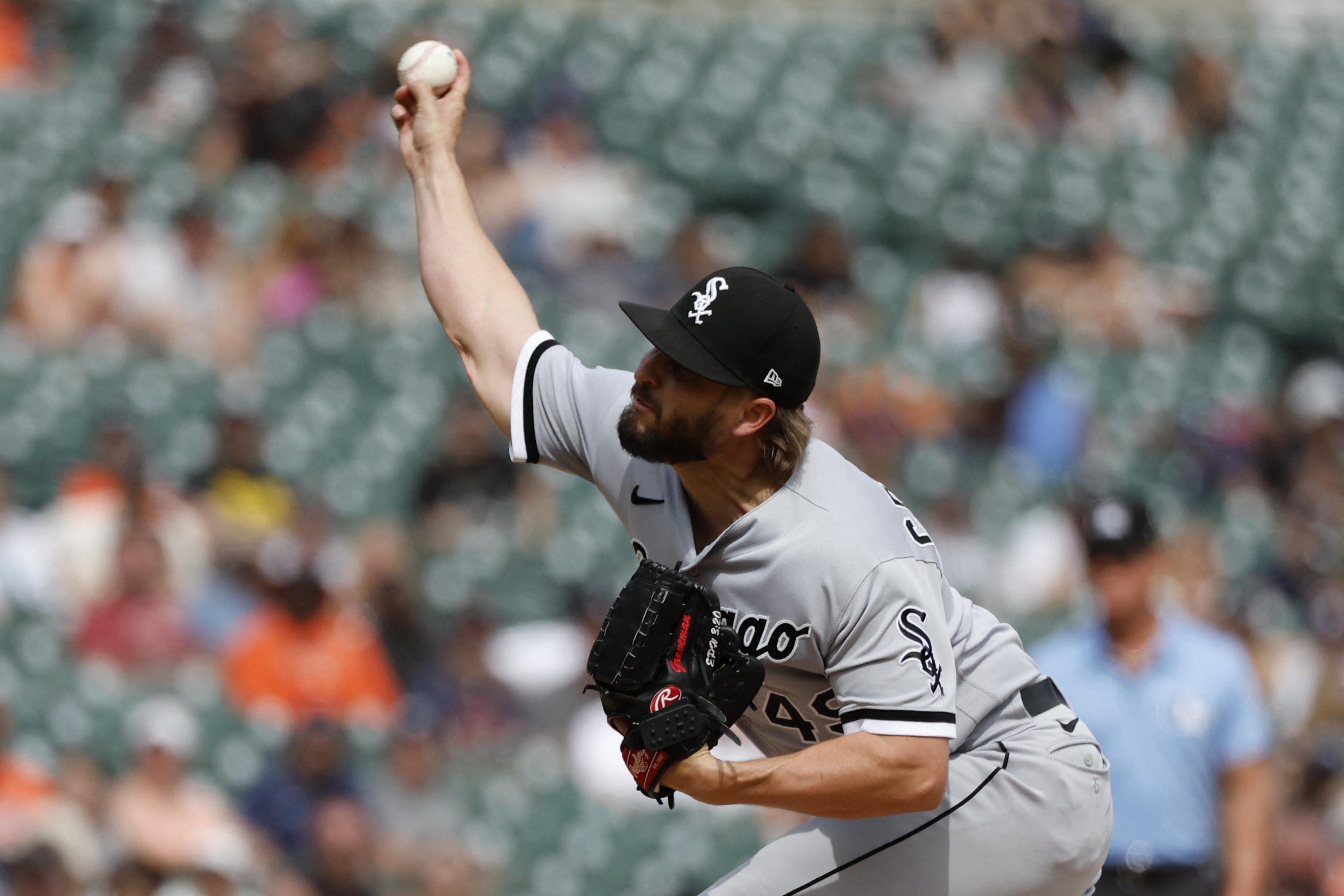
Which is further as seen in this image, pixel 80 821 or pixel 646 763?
pixel 80 821

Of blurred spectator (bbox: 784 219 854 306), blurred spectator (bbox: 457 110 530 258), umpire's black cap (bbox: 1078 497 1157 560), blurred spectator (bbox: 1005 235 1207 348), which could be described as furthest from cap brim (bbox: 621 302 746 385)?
blurred spectator (bbox: 1005 235 1207 348)

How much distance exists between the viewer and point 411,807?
19.5 feet

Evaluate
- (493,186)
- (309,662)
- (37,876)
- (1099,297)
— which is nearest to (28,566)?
(309,662)

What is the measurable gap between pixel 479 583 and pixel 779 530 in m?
4.51

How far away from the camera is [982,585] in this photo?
25.1 feet

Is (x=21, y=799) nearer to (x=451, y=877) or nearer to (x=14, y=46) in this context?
(x=451, y=877)

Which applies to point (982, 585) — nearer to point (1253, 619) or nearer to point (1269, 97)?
point (1253, 619)

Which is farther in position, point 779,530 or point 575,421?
point 575,421

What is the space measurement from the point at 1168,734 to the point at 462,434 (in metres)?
Answer: 4.24

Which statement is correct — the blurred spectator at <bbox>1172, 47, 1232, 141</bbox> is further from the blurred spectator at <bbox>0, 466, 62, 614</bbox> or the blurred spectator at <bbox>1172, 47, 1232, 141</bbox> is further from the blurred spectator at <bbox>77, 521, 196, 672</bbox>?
A: the blurred spectator at <bbox>0, 466, 62, 614</bbox>

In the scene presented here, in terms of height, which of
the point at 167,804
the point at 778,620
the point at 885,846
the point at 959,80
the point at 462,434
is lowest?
the point at 885,846

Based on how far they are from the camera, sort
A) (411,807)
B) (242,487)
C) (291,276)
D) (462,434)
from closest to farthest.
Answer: (411,807) < (242,487) < (462,434) < (291,276)

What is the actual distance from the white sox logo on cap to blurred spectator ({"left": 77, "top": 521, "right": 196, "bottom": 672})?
4468 millimetres

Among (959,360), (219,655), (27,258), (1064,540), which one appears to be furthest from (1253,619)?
(27,258)
